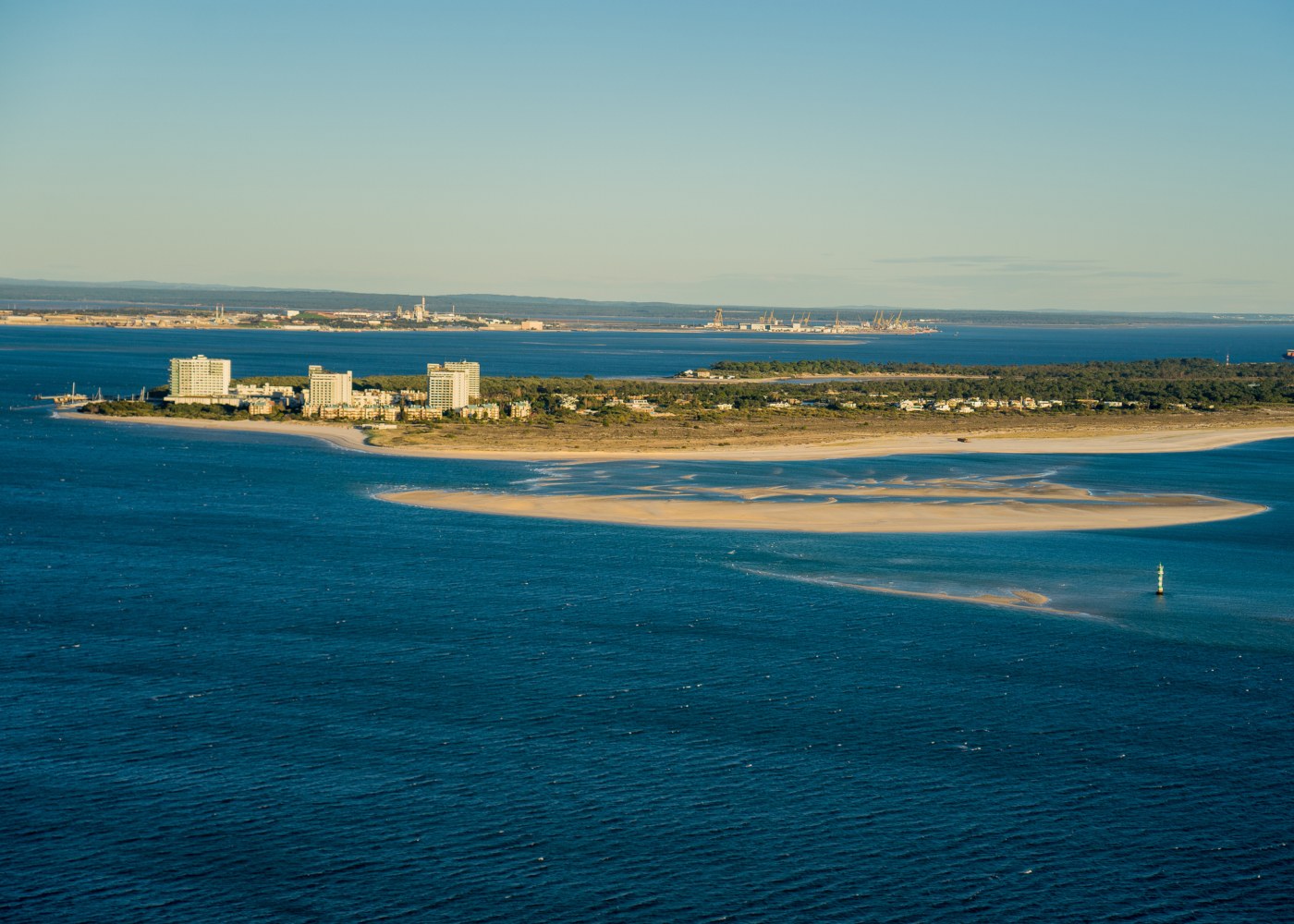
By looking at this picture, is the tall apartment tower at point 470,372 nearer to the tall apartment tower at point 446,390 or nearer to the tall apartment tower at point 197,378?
the tall apartment tower at point 446,390

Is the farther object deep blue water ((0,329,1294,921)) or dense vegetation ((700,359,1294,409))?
dense vegetation ((700,359,1294,409))

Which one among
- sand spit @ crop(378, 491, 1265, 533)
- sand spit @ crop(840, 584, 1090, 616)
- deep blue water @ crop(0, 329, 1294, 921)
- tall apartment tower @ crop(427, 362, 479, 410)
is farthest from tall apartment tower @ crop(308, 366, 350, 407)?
sand spit @ crop(840, 584, 1090, 616)

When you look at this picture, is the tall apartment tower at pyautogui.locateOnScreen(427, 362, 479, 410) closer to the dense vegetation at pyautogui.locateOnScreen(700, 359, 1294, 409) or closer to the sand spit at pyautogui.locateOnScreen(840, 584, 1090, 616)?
the dense vegetation at pyautogui.locateOnScreen(700, 359, 1294, 409)

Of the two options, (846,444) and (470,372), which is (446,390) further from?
(846,444)

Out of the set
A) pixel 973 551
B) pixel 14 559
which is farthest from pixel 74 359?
pixel 973 551

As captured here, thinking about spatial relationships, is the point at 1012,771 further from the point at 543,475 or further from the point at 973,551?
the point at 543,475
